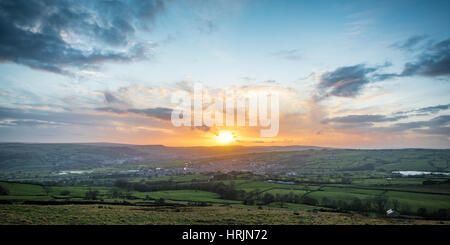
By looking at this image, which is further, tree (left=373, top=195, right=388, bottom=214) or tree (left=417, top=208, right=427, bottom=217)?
tree (left=373, top=195, right=388, bottom=214)

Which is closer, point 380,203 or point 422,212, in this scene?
point 422,212

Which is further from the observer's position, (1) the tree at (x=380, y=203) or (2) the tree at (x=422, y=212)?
(1) the tree at (x=380, y=203)

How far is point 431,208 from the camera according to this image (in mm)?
61844
